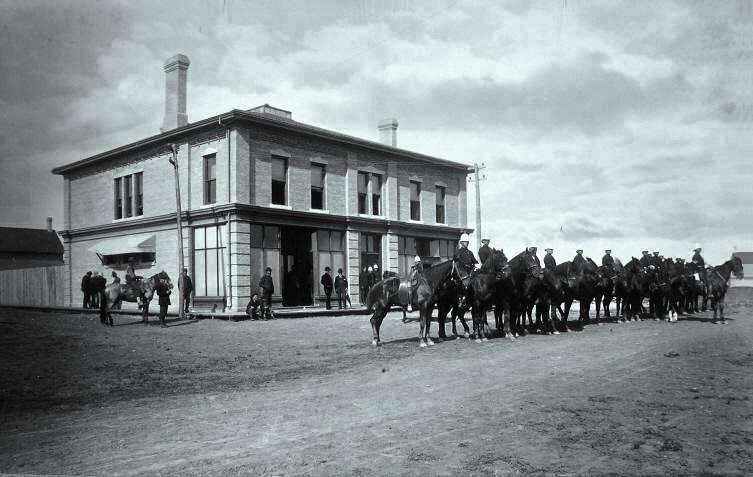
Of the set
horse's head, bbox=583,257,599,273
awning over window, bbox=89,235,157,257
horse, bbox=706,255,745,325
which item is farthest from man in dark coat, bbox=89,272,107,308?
Answer: horse, bbox=706,255,745,325

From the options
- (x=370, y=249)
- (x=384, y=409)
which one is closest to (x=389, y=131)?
(x=370, y=249)

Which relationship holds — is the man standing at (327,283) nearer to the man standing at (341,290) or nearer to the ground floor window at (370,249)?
the man standing at (341,290)

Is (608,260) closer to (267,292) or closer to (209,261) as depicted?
(267,292)

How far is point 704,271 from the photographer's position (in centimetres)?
1939

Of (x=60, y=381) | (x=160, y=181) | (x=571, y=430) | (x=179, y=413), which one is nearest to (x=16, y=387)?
(x=60, y=381)

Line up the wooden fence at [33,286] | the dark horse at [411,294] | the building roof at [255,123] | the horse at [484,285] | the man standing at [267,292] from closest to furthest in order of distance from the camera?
1. the dark horse at [411,294]
2. the horse at [484,285]
3. the man standing at [267,292]
4. the building roof at [255,123]
5. the wooden fence at [33,286]

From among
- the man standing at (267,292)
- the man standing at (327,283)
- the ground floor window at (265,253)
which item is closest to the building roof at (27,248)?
the ground floor window at (265,253)

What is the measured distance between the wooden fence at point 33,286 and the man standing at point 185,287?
43.9 ft

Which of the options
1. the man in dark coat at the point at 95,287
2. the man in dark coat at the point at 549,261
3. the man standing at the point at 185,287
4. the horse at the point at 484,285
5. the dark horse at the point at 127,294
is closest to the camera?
the horse at the point at 484,285

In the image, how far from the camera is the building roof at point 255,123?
82.2 feet

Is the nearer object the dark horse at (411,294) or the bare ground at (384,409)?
the bare ground at (384,409)

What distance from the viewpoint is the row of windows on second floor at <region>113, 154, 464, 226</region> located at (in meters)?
26.6

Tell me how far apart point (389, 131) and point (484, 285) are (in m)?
22.5

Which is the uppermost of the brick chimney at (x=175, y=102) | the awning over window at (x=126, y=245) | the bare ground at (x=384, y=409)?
the brick chimney at (x=175, y=102)
